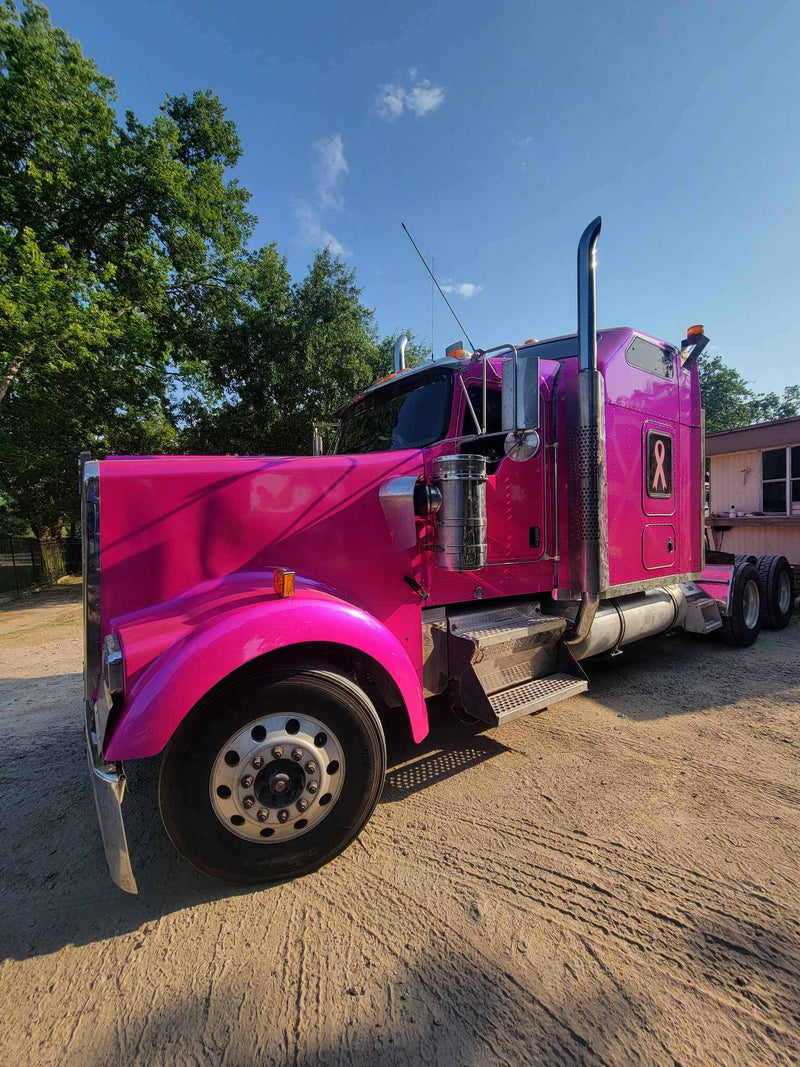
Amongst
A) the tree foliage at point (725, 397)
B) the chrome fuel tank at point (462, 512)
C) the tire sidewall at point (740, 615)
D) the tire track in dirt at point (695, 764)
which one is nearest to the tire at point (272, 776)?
the chrome fuel tank at point (462, 512)

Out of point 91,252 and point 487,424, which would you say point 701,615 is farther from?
point 91,252

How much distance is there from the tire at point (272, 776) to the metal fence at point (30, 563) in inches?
577

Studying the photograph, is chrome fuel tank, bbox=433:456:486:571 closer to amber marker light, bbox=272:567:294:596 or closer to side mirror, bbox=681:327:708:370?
amber marker light, bbox=272:567:294:596

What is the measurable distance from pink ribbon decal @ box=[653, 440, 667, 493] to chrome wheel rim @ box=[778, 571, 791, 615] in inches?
147

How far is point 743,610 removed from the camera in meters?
5.89

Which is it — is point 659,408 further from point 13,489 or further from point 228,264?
point 13,489

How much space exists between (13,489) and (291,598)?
22.5 meters

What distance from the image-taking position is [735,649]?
18.8ft

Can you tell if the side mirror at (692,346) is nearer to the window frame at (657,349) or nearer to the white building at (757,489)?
the window frame at (657,349)

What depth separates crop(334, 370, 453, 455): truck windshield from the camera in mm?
3152

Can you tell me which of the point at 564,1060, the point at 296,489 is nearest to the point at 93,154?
the point at 296,489

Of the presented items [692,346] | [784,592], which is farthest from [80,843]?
[784,592]

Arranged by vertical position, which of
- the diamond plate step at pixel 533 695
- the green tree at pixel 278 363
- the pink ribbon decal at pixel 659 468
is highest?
the green tree at pixel 278 363

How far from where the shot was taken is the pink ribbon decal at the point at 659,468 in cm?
429
